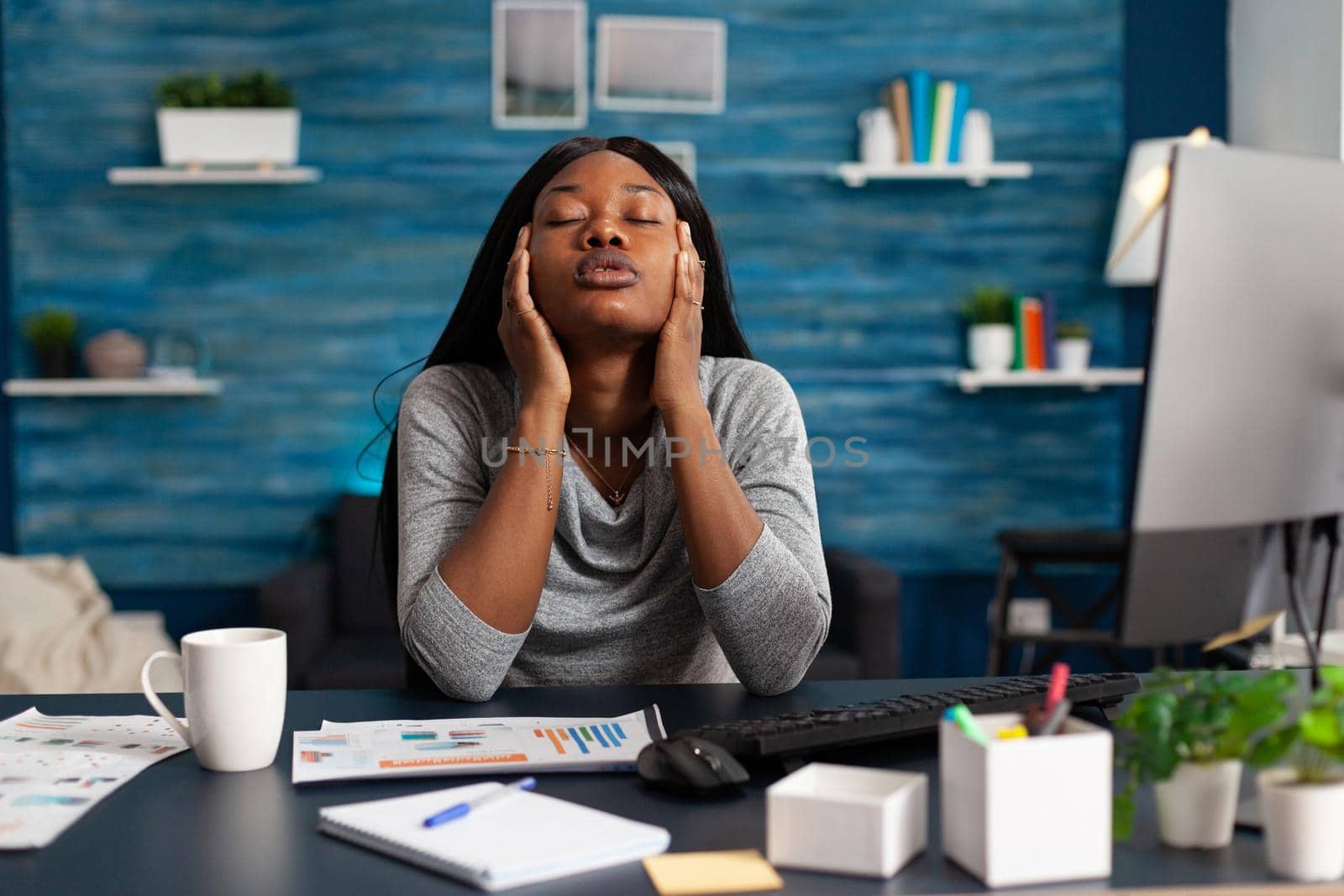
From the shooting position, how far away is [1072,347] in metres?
3.46

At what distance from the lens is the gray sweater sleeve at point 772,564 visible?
122 centimetres

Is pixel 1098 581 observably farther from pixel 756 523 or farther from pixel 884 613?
pixel 756 523

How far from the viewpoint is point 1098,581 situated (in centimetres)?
364

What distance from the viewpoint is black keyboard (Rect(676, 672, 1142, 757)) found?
2.87ft

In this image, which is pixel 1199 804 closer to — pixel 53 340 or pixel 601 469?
pixel 601 469

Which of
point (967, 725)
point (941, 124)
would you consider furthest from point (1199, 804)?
point (941, 124)

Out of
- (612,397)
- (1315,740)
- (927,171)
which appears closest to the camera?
(1315,740)

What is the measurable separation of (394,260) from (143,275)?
71 centimetres

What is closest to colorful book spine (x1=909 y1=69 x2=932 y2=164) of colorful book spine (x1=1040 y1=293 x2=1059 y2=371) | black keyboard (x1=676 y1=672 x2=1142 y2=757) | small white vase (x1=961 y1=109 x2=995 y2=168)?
small white vase (x1=961 y1=109 x2=995 y2=168)

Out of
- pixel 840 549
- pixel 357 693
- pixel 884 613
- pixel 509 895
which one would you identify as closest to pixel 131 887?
pixel 509 895

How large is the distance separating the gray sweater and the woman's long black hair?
6cm

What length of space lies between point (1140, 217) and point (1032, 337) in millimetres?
438

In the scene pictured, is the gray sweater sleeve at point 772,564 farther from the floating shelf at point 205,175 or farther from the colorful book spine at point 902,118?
the floating shelf at point 205,175

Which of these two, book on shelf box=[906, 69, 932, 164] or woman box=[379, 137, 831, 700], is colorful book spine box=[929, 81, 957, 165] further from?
woman box=[379, 137, 831, 700]
